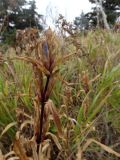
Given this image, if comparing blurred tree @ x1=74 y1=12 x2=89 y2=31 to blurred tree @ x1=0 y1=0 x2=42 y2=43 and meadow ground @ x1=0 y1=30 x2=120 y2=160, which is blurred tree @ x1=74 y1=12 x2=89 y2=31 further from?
meadow ground @ x1=0 y1=30 x2=120 y2=160

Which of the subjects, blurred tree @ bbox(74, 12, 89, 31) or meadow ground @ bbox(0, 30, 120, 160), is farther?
blurred tree @ bbox(74, 12, 89, 31)

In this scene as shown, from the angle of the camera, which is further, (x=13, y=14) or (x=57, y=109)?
(x=13, y=14)

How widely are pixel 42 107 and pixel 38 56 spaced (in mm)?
163

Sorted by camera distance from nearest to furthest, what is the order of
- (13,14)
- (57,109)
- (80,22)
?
1. (57,109)
2. (80,22)
3. (13,14)

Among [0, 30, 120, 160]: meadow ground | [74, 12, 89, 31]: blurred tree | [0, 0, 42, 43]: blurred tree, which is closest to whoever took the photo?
[0, 30, 120, 160]: meadow ground

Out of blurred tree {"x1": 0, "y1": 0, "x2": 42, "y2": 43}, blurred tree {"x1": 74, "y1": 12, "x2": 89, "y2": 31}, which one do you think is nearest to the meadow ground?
blurred tree {"x1": 0, "y1": 0, "x2": 42, "y2": 43}

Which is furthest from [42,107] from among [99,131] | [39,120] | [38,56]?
[99,131]

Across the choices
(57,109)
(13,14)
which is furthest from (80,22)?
(13,14)

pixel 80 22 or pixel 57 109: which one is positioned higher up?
pixel 80 22

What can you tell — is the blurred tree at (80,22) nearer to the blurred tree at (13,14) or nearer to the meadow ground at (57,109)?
the blurred tree at (13,14)

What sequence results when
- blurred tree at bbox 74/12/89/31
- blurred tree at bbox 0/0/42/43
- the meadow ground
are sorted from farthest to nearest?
1. blurred tree at bbox 74/12/89/31
2. blurred tree at bbox 0/0/42/43
3. the meadow ground

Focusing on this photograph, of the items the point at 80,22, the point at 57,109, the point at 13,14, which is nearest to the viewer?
the point at 57,109

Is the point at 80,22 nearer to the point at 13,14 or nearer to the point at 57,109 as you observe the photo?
the point at 57,109

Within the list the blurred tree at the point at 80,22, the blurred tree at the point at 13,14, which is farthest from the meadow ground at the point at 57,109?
the blurred tree at the point at 80,22
